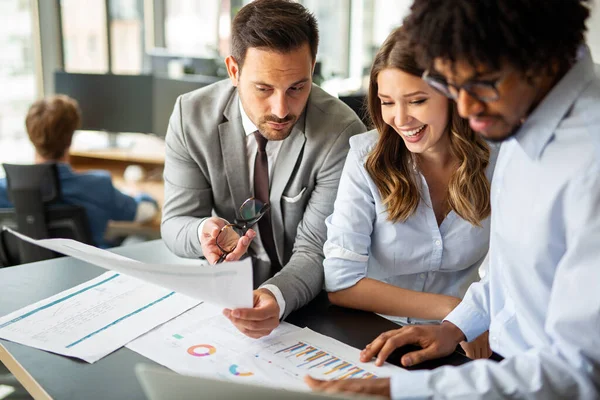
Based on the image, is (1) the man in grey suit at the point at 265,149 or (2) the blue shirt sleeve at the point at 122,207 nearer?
(1) the man in grey suit at the point at 265,149

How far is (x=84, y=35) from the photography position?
14.9 feet

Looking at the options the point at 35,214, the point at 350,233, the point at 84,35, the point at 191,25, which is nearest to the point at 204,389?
the point at 350,233

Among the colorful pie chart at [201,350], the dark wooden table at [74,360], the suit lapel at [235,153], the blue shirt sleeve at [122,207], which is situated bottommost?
the blue shirt sleeve at [122,207]

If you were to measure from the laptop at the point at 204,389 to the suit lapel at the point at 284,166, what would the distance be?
1.02 meters

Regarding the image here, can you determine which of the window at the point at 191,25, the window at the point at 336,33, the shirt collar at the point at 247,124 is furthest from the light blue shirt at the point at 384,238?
the window at the point at 336,33

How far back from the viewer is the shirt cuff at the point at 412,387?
102 centimetres

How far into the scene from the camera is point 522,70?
98 cm

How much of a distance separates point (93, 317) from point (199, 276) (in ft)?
1.34

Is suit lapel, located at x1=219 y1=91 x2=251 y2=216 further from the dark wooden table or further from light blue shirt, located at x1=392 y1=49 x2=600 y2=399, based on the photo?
light blue shirt, located at x1=392 y1=49 x2=600 y2=399

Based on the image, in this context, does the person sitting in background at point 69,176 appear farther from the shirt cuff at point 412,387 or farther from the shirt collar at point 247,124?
the shirt cuff at point 412,387

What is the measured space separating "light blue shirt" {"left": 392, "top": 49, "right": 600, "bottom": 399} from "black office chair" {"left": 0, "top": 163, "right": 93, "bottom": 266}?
2012mm

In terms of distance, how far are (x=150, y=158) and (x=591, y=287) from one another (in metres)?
3.02

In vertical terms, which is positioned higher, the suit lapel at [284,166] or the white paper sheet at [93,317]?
the suit lapel at [284,166]

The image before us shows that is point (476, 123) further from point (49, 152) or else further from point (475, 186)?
point (49, 152)
